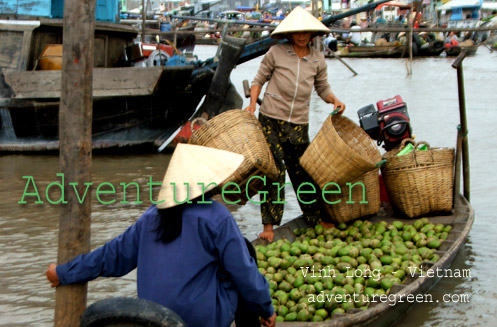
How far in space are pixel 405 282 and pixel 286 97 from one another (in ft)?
4.93

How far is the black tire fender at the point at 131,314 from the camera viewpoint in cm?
227

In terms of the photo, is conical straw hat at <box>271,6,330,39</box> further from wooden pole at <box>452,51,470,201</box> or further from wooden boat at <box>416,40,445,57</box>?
wooden boat at <box>416,40,445,57</box>

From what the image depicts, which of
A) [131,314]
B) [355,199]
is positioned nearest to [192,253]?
[131,314]

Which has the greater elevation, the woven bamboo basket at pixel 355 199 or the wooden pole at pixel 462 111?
the wooden pole at pixel 462 111

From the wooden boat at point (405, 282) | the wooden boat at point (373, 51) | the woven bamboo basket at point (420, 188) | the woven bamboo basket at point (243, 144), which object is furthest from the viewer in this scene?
the wooden boat at point (373, 51)

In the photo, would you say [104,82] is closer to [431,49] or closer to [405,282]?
[405,282]

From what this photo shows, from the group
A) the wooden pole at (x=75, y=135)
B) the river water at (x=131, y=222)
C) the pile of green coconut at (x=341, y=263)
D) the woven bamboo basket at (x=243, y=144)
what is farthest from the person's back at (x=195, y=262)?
the river water at (x=131, y=222)

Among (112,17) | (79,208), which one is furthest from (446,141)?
(79,208)

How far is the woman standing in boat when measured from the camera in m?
4.77

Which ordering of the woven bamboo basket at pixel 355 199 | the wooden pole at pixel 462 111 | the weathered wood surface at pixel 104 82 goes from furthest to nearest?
1. the weathered wood surface at pixel 104 82
2. the wooden pole at pixel 462 111
3. the woven bamboo basket at pixel 355 199

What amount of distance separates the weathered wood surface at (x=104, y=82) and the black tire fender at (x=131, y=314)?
21.6ft

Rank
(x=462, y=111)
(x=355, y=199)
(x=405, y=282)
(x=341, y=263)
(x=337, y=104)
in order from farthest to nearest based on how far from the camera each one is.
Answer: (x=462, y=111) < (x=355, y=199) < (x=337, y=104) < (x=341, y=263) < (x=405, y=282)

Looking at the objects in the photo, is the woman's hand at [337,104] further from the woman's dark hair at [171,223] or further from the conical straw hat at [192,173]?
the woman's dark hair at [171,223]

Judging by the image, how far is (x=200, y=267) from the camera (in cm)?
244
